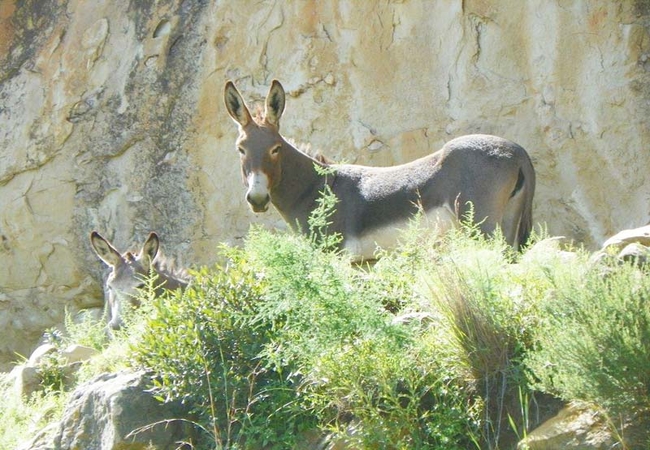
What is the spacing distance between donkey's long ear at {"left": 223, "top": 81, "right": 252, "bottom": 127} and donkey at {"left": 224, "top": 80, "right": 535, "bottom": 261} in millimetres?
10

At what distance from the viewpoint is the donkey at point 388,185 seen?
32.4 ft

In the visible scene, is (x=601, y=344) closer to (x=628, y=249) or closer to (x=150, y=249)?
(x=628, y=249)

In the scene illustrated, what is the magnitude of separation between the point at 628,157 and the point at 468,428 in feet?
21.3

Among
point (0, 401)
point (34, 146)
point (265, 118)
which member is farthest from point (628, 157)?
point (34, 146)

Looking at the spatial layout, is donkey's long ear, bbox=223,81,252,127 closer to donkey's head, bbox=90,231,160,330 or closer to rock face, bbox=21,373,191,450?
donkey's head, bbox=90,231,160,330

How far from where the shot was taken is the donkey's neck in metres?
10.7

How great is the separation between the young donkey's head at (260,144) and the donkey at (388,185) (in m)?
0.01

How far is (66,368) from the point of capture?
9344mm

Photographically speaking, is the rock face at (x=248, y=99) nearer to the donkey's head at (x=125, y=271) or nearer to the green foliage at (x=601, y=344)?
the donkey's head at (x=125, y=271)

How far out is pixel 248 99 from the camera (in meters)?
14.0

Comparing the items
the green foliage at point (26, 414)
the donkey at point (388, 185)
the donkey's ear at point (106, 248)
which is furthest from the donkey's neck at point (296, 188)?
the green foliage at point (26, 414)

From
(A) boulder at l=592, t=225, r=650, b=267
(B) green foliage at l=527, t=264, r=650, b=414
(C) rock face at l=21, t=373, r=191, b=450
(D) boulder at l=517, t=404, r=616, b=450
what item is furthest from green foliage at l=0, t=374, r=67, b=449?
(A) boulder at l=592, t=225, r=650, b=267

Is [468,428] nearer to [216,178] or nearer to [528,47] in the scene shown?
[528,47]

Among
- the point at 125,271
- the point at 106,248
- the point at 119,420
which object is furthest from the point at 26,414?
the point at 106,248
